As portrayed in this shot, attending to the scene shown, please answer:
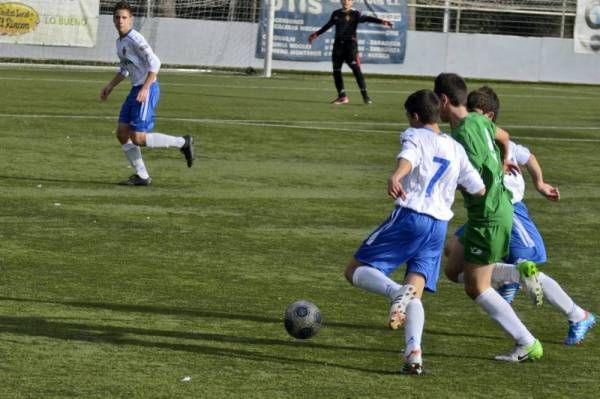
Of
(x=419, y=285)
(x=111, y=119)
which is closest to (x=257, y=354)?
(x=419, y=285)

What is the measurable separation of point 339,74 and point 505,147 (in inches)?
698

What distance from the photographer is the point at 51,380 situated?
276 inches

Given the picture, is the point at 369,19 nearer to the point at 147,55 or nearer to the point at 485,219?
the point at 147,55

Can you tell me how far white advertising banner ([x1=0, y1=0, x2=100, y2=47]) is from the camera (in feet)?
108

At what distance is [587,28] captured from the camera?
125 ft

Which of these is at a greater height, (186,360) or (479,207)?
(479,207)

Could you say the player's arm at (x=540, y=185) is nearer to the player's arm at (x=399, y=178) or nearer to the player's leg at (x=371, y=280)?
the player's leg at (x=371, y=280)

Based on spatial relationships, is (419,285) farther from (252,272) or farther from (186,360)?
(252,272)

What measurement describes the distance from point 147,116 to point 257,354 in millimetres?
7518

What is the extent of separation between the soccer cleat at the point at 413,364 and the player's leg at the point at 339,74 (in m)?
18.9

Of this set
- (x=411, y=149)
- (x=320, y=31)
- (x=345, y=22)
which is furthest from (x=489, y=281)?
(x=345, y=22)

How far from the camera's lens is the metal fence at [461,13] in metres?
36.5

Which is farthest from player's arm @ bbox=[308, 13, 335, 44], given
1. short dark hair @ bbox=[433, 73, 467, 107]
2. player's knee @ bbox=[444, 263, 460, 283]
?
short dark hair @ bbox=[433, 73, 467, 107]

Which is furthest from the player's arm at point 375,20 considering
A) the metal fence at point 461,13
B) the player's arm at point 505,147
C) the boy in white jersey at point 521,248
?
the player's arm at point 505,147
